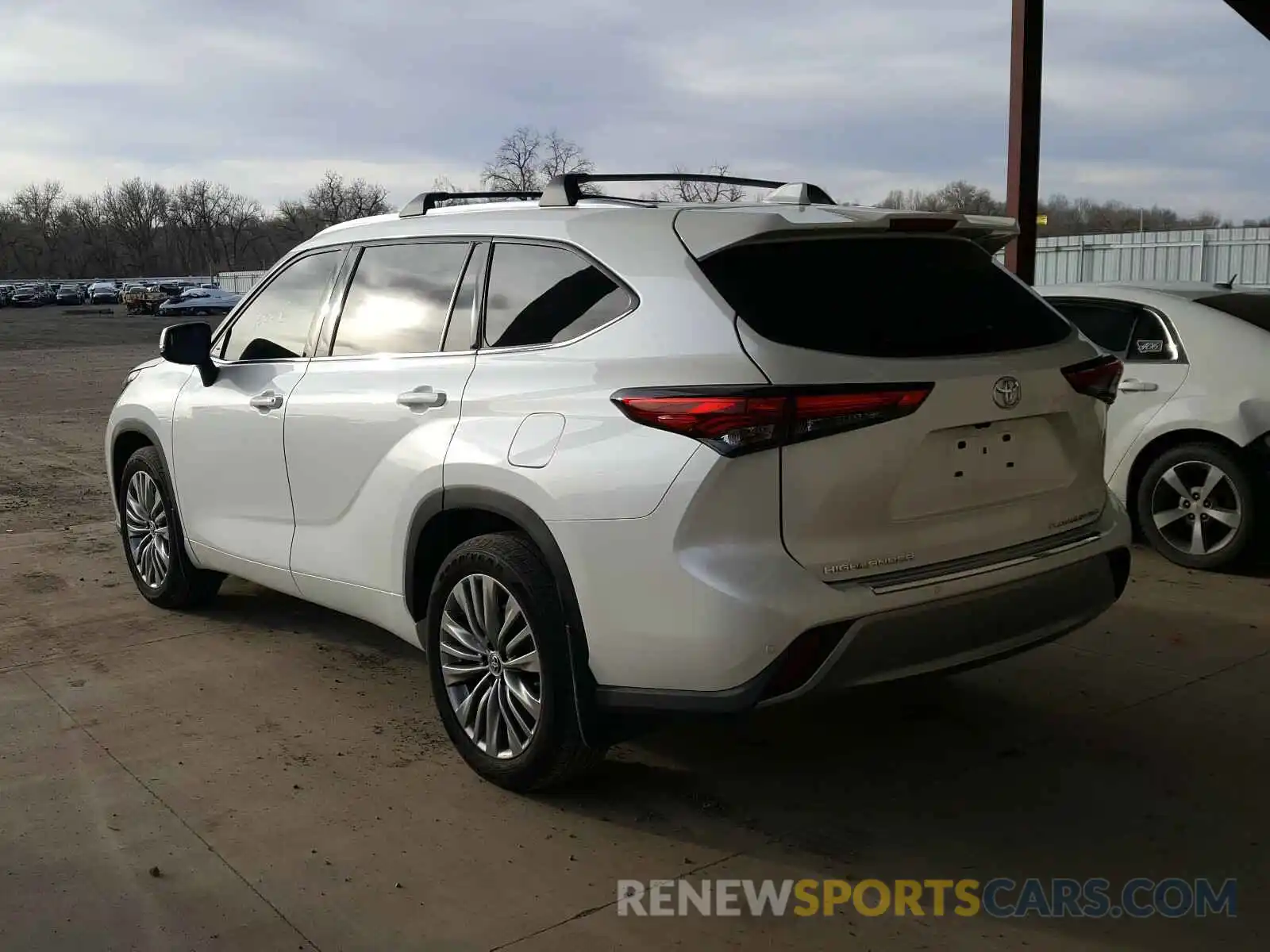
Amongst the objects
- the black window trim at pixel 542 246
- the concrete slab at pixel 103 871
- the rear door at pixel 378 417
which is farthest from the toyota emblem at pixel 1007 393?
the concrete slab at pixel 103 871

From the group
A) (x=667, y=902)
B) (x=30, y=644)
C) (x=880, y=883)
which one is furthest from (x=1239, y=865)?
(x=30, y=644)

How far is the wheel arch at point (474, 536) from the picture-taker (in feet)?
11.5

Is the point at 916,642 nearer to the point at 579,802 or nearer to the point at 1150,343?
the point at 579,802

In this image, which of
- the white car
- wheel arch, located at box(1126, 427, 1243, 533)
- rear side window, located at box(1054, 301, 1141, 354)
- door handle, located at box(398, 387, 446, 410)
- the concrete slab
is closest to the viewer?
the concrete slab

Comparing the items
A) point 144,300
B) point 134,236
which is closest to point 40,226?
point 134,236

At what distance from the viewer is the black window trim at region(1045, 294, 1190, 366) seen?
671 cm

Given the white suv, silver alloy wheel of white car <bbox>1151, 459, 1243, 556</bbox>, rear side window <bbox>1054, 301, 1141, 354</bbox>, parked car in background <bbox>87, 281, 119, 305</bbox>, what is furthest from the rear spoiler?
parked car in background <bbox>87, 281, 119, 305</bbox>

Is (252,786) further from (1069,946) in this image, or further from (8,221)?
(8,221)

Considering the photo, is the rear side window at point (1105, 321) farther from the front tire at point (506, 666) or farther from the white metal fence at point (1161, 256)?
the white metal fence at point (1161, 256)

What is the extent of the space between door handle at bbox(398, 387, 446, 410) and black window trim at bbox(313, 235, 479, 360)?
14cm

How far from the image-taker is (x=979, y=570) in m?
3.46

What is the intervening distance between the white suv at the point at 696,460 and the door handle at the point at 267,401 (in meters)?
0.34

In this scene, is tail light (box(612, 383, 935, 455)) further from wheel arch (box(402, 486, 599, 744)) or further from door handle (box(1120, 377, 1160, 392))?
door handle (box(1120, 377, 1160, 392))

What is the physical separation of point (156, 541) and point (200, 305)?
2132 inches
